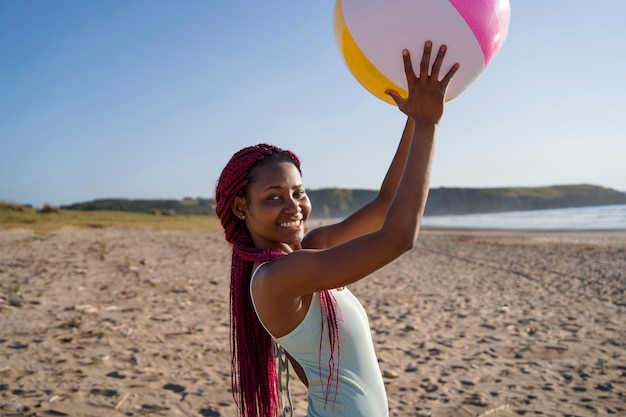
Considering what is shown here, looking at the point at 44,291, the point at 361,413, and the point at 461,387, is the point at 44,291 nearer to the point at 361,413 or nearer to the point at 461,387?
the point at 461,387

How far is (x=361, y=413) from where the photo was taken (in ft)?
5.26

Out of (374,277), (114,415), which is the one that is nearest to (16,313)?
(114,415)

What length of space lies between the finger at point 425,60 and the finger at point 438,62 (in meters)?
Result: 0.02

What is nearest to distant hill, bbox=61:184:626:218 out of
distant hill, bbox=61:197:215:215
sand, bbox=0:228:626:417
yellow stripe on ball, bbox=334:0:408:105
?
distant hill, bbox=61:197:215:215

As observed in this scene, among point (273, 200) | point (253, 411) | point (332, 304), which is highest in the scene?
point (273, 200)

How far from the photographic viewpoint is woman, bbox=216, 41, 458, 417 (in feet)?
4.63

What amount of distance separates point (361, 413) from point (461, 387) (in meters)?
3.32

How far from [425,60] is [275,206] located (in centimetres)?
74

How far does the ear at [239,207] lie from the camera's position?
1771 millimetres

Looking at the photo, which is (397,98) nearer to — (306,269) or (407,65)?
(407,65)

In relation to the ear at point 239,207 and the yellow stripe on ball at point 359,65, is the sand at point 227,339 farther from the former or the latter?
the yellow stripe on ball at point 359,65

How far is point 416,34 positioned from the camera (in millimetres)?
1671

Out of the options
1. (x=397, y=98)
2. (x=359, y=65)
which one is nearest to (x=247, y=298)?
(x=397, y=98)

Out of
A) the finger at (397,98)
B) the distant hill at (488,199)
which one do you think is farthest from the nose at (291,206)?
the distant hill at (488,199)
